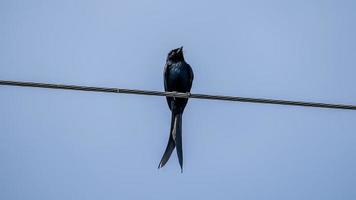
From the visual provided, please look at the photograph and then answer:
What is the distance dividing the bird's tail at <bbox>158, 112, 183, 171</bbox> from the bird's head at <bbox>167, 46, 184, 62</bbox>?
2.11ft

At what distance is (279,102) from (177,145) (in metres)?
1.93

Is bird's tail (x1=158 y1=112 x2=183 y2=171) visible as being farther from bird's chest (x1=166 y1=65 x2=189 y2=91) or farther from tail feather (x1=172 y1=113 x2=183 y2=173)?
bird's chest (x1=166 y1=65 x2=189 y2=91)

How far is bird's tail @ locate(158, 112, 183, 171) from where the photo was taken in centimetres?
573

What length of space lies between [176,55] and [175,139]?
46.2 inches

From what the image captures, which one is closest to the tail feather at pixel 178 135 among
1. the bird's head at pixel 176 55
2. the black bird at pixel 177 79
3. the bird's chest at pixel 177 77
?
the black bird at pixel 177 79

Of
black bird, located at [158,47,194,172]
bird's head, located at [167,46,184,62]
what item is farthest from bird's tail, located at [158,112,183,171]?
bird's head, located at [167,46,184,62]

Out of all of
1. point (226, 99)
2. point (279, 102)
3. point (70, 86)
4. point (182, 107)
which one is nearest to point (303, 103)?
point (279, 102)

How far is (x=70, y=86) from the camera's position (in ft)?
13.4

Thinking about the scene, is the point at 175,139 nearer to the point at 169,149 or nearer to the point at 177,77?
the point at 169,149

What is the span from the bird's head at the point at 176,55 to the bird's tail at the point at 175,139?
0.64 m

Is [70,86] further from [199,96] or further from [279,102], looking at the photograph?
[279,102]

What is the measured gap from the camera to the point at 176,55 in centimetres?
680

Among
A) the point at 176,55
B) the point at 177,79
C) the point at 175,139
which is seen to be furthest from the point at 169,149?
the point at 176,55

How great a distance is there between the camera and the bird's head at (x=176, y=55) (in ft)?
22.2
